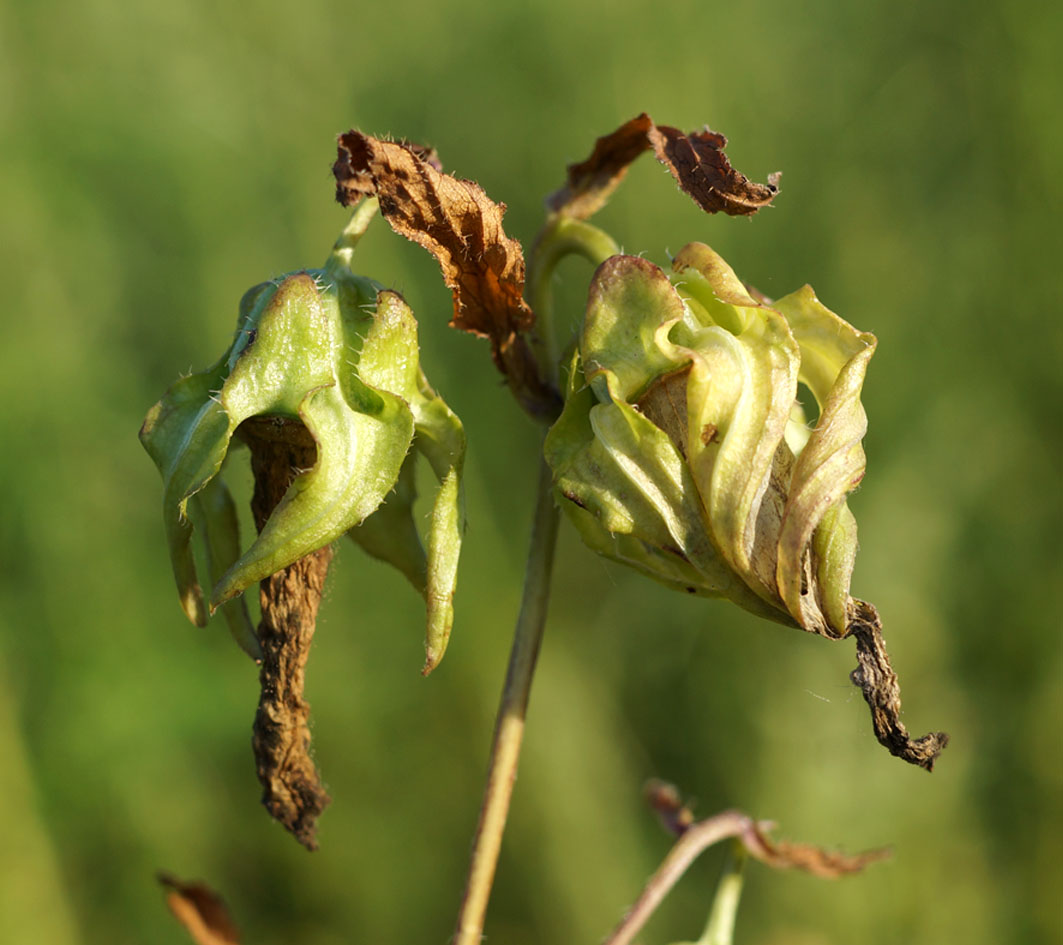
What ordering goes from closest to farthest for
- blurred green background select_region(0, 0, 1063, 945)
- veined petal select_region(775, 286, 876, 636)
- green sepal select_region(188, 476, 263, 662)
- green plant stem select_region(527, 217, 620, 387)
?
veined petal select_region(775, 286, 876, 636), green sepal select_region(188, 476, 263, 662), green plant stem select_region(527, 217, 620, 387), blurred green background select_region(0, 0, 1063, 945)

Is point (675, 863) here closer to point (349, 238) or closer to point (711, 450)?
point (711, 450)

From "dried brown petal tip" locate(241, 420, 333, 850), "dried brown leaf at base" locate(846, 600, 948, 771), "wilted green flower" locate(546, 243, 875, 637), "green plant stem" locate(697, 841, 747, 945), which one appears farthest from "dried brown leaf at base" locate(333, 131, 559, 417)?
"green plant stem" locate(697, 841, 747, 945)

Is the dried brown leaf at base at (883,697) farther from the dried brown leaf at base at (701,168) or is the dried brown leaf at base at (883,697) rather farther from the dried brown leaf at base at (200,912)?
the dried brown leaf at base at (200,912)

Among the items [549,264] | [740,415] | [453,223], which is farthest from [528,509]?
[740,415]

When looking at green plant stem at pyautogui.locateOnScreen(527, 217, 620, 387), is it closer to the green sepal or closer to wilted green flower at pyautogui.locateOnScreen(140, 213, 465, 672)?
wilted green flower at pyautogui.locateOnScreen(140, 213, 465, 672)

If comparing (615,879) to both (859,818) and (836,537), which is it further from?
(836,537)

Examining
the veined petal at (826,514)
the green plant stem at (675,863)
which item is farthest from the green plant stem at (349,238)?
the green plant stem at (675,863)
